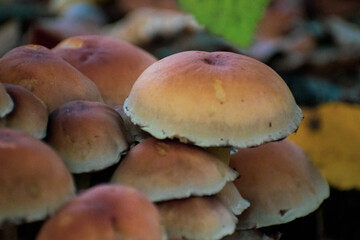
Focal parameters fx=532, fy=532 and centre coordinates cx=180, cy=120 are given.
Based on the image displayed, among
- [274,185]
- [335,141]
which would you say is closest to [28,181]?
[274,185]

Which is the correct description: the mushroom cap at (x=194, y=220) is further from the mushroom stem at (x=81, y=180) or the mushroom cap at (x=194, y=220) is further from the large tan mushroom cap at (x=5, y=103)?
the large tan mushroom cap at (x=5, y=103)

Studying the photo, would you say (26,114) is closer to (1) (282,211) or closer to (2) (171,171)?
(2) (171,171)

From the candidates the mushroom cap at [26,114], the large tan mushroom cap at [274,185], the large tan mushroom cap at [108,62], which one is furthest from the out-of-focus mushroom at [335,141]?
the mushroom cap at [26,114]

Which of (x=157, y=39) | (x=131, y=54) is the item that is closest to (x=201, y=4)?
(x=131, y=54)

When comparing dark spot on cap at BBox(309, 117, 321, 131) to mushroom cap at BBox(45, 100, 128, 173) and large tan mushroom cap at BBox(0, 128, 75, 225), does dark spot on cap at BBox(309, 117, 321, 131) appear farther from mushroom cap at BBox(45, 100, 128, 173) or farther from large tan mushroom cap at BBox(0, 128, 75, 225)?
large tan mushroom cap at BBox(0, 128, 75, 225)

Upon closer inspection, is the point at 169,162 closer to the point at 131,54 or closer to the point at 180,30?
the point at 131,54

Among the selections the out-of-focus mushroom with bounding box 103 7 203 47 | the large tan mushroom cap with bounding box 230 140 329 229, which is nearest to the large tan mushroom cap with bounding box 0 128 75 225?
the large tan mushroom cap with bounding box 230 140 329 229
